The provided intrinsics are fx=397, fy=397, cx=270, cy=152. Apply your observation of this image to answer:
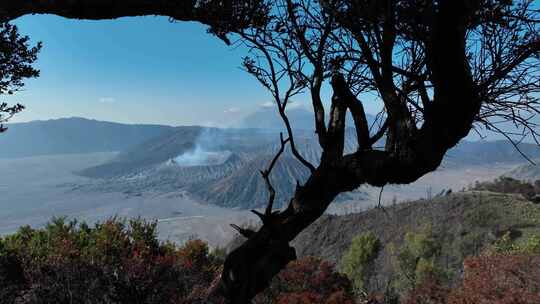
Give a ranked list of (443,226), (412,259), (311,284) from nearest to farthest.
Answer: (311,284)
(412,259)
(443,226)

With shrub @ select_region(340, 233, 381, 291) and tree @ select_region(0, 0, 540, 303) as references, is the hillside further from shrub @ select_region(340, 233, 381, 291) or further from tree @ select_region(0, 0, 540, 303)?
tree @ select_region(0, 0, 540, 303)

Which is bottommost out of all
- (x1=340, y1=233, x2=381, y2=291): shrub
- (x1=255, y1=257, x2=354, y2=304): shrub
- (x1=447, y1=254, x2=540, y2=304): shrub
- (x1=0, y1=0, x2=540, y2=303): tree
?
(x1=340, y1=233, x2=381, y2=291): shrub

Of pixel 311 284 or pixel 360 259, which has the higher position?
pixel 311 284

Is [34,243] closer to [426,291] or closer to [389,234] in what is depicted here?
[426,291]

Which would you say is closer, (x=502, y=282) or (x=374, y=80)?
(x=374, y=80)

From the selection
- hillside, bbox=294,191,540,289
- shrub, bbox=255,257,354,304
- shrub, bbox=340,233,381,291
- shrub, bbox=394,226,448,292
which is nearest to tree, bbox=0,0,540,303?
shrub, bbox=255,257,354,304

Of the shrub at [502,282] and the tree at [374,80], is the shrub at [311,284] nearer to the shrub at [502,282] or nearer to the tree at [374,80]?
the shrub at [502,282]

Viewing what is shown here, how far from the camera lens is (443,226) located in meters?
63.0

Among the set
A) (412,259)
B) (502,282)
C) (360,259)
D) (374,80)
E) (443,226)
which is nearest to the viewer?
(374,80)

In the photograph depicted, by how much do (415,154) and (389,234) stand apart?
71126mm

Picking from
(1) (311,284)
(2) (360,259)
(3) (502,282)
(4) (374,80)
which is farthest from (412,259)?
(4) (374,80)

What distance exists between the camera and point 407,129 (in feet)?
11.3

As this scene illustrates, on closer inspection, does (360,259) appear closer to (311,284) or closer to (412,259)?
(412,259)

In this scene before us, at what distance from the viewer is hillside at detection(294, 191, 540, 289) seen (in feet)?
176
